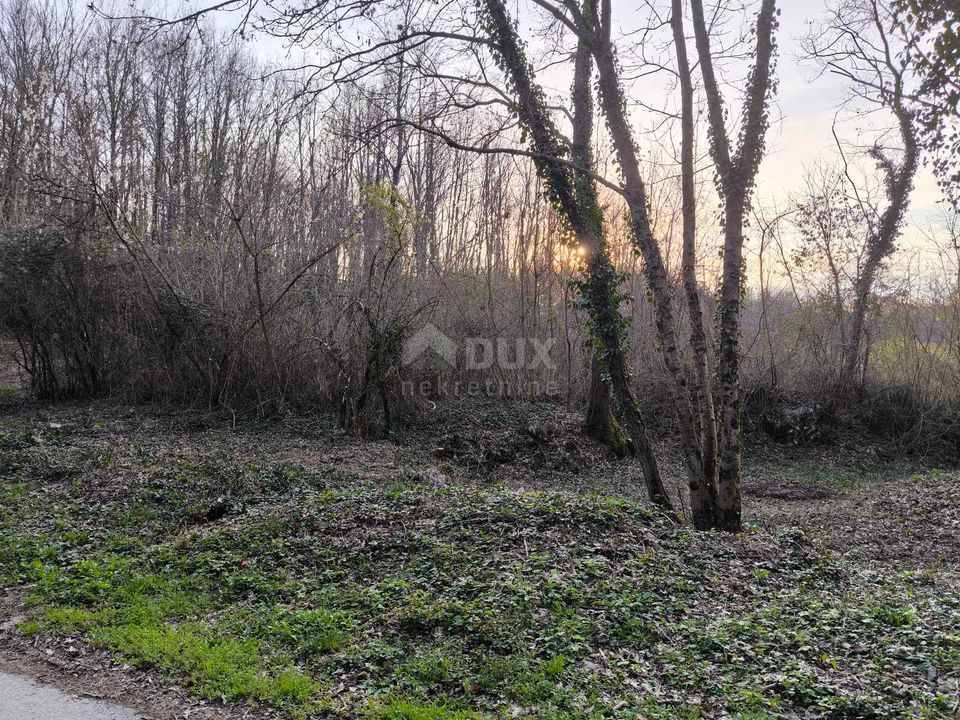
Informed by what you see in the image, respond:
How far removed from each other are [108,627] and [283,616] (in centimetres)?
127

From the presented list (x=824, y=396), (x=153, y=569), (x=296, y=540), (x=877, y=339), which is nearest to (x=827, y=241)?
(x=877, y=339)

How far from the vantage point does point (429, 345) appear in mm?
15734

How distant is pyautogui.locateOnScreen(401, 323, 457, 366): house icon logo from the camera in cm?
1480

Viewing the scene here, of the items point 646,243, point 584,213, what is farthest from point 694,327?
point 584,213

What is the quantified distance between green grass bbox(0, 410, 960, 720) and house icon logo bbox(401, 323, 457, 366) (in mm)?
6433

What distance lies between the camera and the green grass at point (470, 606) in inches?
171

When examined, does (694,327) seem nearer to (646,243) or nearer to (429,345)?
(646,243)

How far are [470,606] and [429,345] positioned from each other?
10.7 meters

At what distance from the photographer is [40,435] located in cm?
1155

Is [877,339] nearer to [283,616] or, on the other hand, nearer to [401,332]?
[401,332]

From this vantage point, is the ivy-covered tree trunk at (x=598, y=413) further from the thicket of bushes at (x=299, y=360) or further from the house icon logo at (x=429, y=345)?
the house icon logo at (x=429, y=345)

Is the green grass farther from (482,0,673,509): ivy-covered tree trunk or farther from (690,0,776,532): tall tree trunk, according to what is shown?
(482,0,673,509): ivy-covered tree trunk

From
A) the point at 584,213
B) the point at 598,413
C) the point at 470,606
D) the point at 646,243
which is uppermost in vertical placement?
the point at 584,213

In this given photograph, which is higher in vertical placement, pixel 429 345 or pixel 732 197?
pixel 732 197
